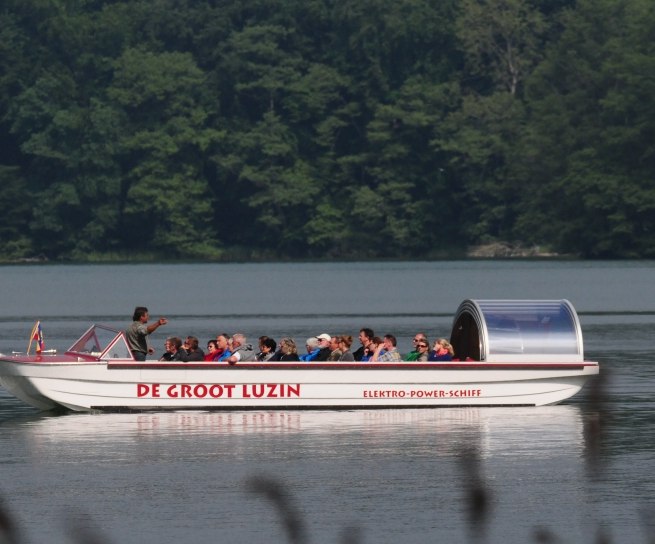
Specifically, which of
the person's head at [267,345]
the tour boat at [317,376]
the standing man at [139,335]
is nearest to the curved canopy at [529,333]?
the tour boat at [317,376]

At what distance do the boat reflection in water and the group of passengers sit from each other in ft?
3.00

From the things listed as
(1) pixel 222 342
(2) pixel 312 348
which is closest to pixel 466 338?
(2) pixel 312 348

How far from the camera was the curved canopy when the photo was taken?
1299 inches

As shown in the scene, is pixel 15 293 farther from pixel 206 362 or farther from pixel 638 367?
pixel 206 362

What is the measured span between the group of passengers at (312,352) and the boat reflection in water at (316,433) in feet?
3.00

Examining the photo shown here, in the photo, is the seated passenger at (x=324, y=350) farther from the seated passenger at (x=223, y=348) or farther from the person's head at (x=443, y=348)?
the person's head at (x=443, y=348)

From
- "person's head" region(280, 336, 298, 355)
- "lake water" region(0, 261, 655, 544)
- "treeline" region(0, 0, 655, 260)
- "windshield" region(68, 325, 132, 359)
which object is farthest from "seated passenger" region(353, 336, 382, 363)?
"treeline" region(0, 0, 655, 260)

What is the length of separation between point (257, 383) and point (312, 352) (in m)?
1.57

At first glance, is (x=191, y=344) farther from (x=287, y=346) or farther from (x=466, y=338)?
(x=466, y=338)

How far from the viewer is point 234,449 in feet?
92.2

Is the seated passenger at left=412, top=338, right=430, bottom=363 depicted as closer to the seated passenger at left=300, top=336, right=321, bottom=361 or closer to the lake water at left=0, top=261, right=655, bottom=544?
the lake water at left=0, top=261, right=655, bottom=544

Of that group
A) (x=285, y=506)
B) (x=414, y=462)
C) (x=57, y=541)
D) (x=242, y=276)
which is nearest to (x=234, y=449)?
(x=414, y=462)

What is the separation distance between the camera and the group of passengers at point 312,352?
107 ft

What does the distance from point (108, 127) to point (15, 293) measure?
2023 inches
